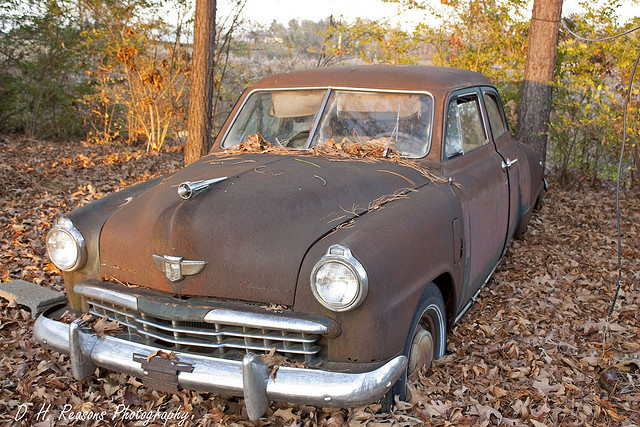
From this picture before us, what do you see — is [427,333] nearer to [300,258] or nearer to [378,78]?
[300,258]

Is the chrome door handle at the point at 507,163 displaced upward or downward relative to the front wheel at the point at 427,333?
upward

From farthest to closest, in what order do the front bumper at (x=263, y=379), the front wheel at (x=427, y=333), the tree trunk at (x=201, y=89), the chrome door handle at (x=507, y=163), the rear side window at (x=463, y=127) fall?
1. the tree trunk at (x=201, y=89)
2. the chrome door handle at (x=507, y=163)
3. the rear side window at (x=463, y=127)
4. the front wheel at (x=427, y=333)
5. the front bumper at (x=263, y=379)

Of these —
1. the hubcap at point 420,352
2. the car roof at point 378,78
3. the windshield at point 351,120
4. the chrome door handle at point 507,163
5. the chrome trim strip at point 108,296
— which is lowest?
the hubcap at point 420,352

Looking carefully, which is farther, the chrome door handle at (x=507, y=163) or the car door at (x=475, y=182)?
the chrome door handle at (x=507, y=163)

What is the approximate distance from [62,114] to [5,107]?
106 cm

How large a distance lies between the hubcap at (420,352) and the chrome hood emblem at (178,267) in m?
1.17

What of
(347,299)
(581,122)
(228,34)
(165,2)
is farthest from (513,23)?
(347,299)

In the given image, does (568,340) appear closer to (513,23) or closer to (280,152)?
(280,152)

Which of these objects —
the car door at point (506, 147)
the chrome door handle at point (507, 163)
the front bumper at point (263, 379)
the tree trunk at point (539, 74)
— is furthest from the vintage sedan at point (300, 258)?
the tree trunk at point (539, 74)

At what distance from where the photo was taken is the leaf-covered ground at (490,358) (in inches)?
114

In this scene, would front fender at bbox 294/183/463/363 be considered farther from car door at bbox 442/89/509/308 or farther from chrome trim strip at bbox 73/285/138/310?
chrome trim strip at bbox 73/285/138/310

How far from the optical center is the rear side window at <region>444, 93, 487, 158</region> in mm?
3863

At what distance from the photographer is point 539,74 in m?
8.21

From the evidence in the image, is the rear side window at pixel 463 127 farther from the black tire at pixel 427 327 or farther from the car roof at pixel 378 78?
the black tire at pixel 427 327
